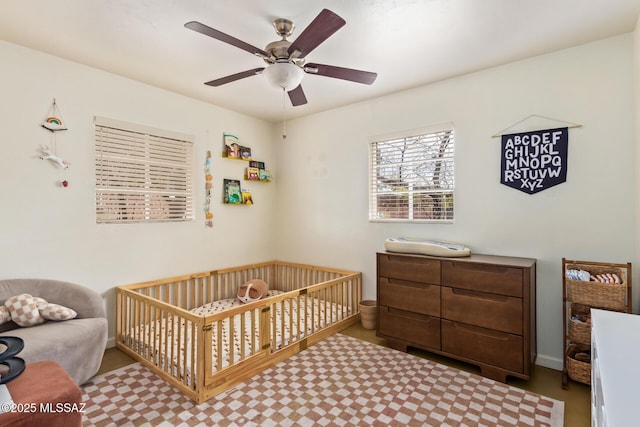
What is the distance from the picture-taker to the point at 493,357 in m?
2.41

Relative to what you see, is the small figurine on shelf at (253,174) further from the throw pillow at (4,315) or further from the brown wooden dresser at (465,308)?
the throw pillow at (4,315)

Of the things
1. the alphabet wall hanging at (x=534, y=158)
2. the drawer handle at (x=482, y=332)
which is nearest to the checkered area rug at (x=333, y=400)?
the drawer handle at (x=482, y=332)

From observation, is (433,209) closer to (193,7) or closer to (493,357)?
(493,357)

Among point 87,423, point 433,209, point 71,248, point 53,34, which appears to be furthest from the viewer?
point 433,209

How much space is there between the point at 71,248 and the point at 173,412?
170cm

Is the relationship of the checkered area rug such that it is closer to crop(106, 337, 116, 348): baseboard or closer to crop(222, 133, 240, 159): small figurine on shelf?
crop(106, 337, 116, 348): baseboard

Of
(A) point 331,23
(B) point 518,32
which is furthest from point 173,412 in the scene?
(B) point 518,32

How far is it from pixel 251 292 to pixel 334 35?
2732mm

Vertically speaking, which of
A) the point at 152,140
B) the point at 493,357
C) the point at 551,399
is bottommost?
the point at 551,399

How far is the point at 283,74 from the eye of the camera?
200 cm

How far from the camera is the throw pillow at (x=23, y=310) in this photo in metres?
2.22

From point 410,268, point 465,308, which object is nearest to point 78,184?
point 410,268

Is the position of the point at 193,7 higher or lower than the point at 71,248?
higher

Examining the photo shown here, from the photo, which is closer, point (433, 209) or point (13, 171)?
point (13, 171)
